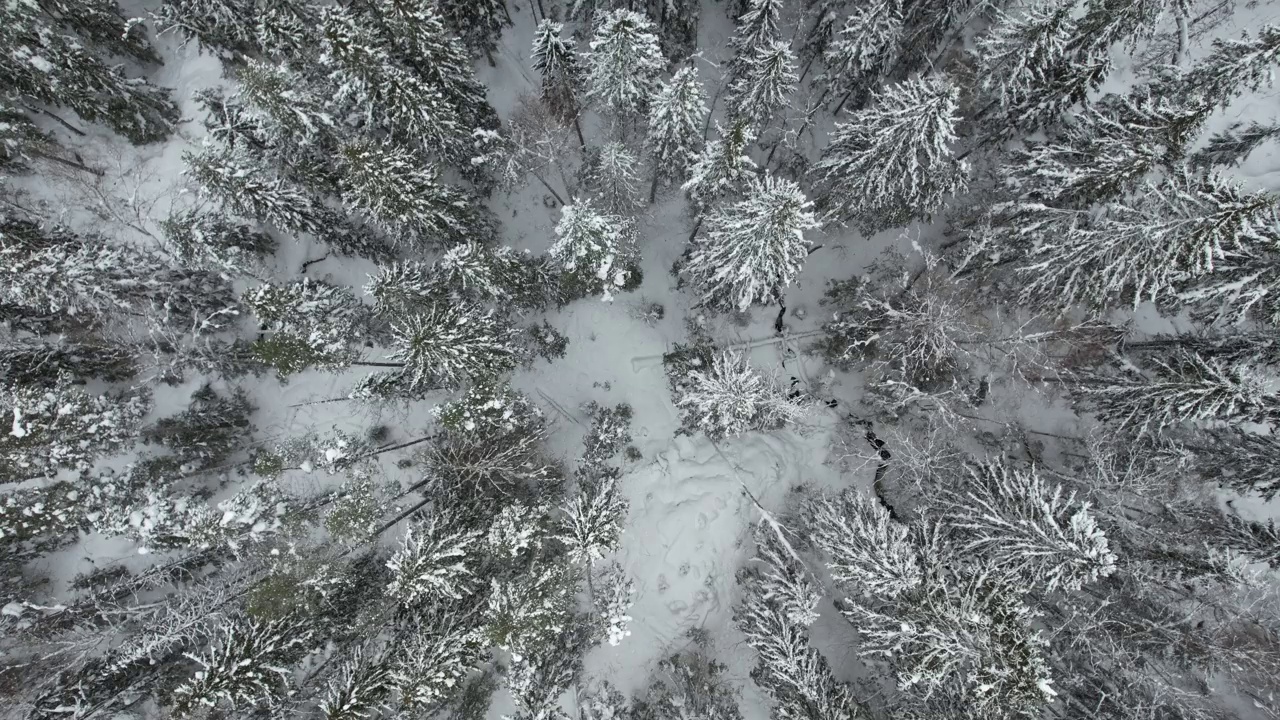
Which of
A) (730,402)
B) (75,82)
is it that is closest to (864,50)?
(730,402)

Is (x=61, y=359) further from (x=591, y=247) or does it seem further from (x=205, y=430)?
(x=591, y=247)

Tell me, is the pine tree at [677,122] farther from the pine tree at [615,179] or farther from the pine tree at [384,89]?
the pine tree at [384,89]

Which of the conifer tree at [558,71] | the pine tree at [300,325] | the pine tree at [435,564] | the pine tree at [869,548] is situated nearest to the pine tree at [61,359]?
the pine tree at [300,325]

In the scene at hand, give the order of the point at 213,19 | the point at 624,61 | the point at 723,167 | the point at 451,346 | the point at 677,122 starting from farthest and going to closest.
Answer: the point at 213,19, the point at 677,122, the point at 624,61, the point at 723,167, the point at 451,346

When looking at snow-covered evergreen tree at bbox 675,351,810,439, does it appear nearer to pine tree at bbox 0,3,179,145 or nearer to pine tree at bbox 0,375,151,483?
pine tree at bbox 0,375,151,483

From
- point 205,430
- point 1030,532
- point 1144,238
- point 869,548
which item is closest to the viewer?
point 1144,238

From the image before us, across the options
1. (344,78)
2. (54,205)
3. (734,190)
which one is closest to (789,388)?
(734,190)

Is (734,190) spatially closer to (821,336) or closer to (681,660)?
(821,336)
